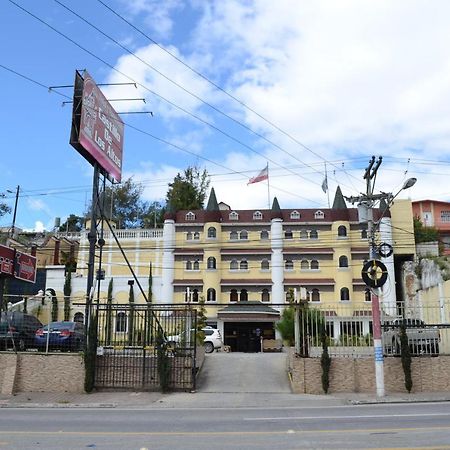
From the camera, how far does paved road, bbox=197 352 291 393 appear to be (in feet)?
63.3

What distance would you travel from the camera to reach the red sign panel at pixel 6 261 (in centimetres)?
2061

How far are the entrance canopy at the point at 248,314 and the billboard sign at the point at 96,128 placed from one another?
25.9 meters

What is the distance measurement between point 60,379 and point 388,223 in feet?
148

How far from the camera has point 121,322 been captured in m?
20.0

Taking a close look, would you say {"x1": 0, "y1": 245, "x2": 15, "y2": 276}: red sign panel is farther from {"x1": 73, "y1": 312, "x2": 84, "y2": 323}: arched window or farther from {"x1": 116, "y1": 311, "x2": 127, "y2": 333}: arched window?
{"x1": 116, "y1": 311, "x2": 127, "y2": 333}: arched window

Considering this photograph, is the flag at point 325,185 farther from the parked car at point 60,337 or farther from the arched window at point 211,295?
the parked car at point 60,337

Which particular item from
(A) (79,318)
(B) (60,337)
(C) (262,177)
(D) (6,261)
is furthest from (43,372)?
(C) (262,177)

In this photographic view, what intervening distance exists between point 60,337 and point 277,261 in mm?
38346

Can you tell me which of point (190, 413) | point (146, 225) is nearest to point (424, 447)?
point (190, 413)

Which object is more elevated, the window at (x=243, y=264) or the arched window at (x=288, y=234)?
the arched window at (x=288, y=234)

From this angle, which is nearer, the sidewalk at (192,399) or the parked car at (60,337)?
the sidewalk at (192,399)

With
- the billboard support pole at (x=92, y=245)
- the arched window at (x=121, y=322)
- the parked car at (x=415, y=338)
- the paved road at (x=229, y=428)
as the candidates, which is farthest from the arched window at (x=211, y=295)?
the paved road at (x=229, y=428)

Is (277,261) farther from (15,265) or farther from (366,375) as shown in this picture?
(366,375)

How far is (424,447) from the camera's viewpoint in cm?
845
